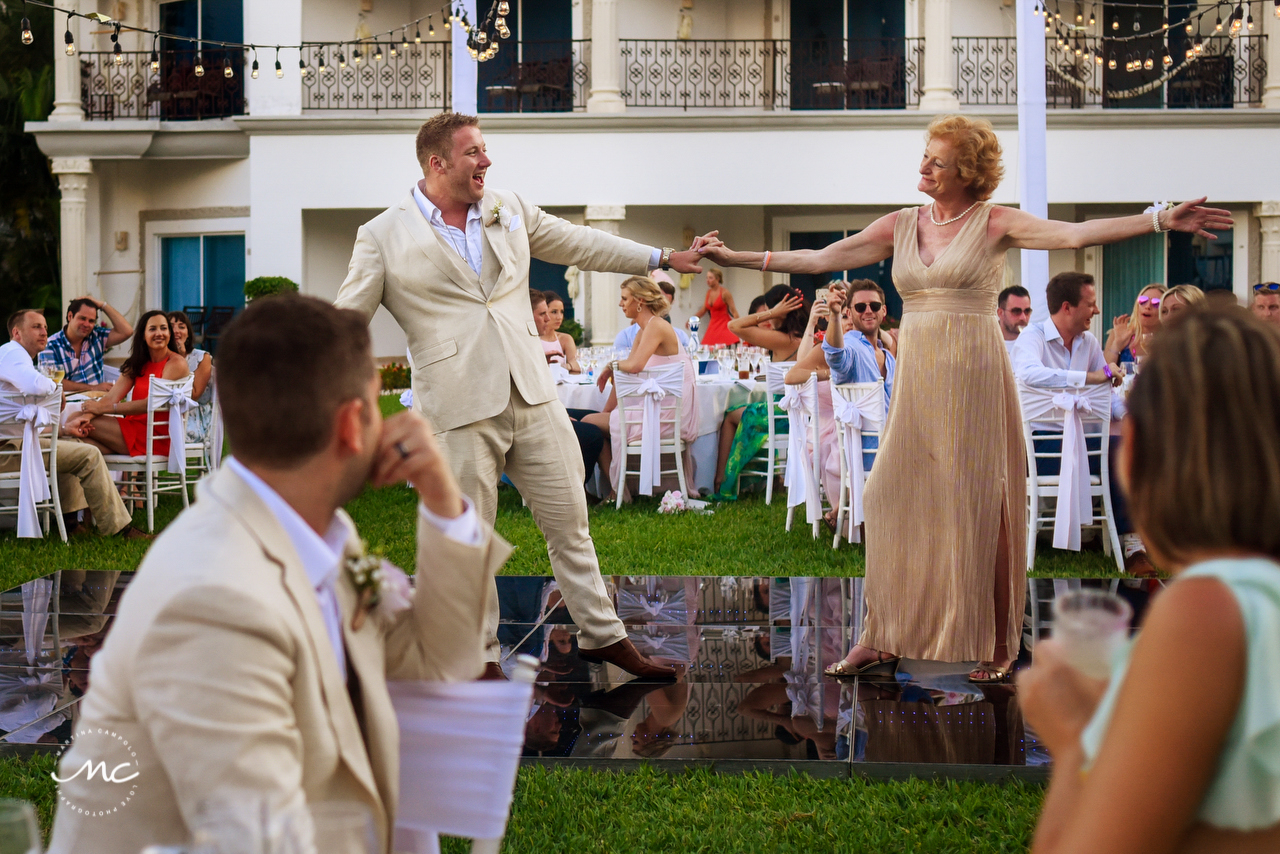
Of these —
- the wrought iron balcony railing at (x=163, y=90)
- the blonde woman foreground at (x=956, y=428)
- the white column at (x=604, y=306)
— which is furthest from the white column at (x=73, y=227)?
the blonde woman foreground at (x=956, y=428)

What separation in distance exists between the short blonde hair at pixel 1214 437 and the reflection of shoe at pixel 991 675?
330 centimetres

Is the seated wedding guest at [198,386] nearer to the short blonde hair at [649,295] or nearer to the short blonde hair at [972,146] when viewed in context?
the short blonde hair at [649,295]

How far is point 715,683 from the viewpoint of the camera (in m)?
4.41

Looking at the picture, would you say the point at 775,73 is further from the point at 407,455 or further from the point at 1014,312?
the point at 407,455

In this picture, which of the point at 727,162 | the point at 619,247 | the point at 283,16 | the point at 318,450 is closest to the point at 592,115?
the point at 727,162

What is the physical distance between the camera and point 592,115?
17.8 meters

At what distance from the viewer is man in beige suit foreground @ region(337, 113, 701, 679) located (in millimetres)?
4277

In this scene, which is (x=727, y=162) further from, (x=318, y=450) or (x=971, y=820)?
(x=318, y=450)

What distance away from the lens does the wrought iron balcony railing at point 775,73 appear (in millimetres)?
18750

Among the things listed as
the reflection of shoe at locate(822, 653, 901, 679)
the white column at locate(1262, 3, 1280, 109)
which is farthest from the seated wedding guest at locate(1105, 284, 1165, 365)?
the white column at locate(1262, 3, 1280, 109)

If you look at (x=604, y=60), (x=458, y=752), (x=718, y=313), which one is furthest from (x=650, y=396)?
(x=604, y=60)

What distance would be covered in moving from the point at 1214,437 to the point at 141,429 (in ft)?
26.1

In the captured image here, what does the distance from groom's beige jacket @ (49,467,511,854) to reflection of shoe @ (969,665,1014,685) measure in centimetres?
315

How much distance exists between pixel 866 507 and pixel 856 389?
8.70 feet
